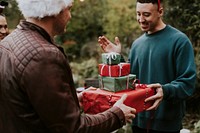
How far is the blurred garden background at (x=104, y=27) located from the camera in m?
5.45

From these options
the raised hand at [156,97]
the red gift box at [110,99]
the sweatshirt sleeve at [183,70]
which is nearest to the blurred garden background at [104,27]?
the sweatshirt sleeve at [183,70]

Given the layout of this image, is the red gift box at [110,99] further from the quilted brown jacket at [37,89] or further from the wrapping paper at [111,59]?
the quilted brown jacket at [37,89]

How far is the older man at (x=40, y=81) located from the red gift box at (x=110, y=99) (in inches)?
12.4

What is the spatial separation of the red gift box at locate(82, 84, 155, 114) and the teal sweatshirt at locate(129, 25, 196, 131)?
0.79 feet

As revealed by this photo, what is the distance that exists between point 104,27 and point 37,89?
9.74 meters

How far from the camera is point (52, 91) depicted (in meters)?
1.40

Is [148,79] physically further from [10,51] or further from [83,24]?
[83,24]

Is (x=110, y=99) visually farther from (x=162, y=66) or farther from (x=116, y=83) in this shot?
(x=162, y=66)

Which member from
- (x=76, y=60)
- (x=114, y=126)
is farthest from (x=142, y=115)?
(x=76, y=60)

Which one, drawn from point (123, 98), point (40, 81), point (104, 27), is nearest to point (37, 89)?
point (40, 81)

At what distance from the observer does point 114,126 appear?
5.36ft

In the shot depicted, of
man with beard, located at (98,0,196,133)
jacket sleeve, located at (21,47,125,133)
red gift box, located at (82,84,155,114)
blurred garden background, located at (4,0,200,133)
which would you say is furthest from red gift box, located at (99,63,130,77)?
blurred garden background, located at (4,0,200,133)

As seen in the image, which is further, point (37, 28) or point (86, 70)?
point (86, 70)

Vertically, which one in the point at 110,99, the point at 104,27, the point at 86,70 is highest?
the point at 110,99
